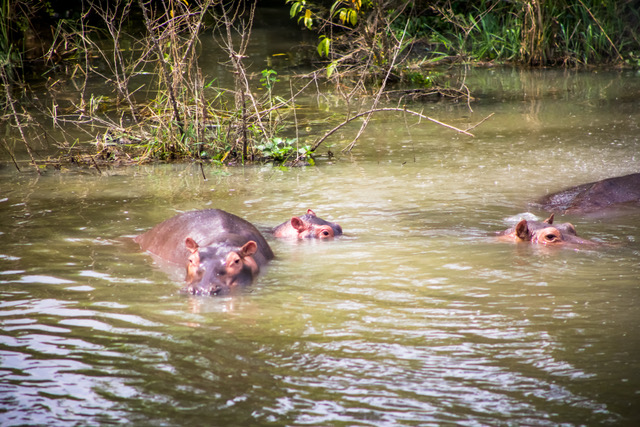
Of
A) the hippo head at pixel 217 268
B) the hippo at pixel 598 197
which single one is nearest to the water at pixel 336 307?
the hippo head at pixel 217 268

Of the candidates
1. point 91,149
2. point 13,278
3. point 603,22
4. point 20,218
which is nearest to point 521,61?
point 603,22

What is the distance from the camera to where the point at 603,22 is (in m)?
15.0

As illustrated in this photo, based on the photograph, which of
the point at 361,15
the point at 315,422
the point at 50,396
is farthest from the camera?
the point at 361,15

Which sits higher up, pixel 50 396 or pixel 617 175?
pixel 617 175

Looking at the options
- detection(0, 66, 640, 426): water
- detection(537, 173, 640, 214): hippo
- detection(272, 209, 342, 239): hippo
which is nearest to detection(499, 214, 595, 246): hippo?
detection(0, 66, 640, 426): water

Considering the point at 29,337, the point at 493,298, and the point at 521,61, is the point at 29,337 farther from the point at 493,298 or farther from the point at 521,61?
the point at 521,61

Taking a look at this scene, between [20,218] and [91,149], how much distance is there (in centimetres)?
275

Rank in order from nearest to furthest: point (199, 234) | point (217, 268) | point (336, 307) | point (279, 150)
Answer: point (336, 307) < point (217, 268) < point (199, 234) < point (279, 150)

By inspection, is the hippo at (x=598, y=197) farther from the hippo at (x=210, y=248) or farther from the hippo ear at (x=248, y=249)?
the hippo ear at (x=248, y=249)

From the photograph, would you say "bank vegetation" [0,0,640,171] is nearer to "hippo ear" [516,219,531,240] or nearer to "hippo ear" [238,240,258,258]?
"hippo ear" [516,219,531,240]

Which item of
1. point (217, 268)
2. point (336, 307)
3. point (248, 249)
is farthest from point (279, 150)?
point (336, 307)

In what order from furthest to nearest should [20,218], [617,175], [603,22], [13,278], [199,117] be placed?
[603,22], [199,117], [617,175], [20,218], [13,278]

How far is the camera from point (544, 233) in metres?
6.01

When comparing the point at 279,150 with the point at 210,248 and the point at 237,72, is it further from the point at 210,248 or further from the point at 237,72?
the point at 210,248
